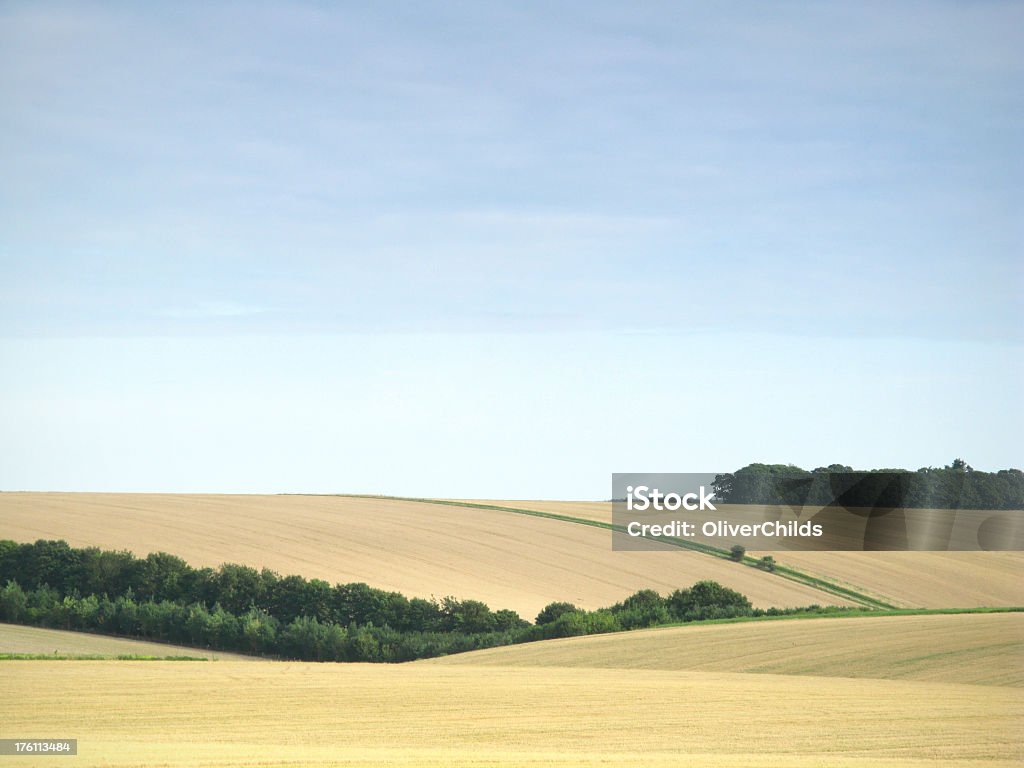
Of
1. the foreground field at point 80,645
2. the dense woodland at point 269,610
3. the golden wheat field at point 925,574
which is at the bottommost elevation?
the foreground field at point 80,645

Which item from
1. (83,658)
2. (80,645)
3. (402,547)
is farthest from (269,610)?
(402,547)

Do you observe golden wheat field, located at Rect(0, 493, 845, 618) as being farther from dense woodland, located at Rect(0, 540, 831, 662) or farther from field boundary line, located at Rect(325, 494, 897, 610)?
dense woodland, located at Rect(0, 540, 831, 662)

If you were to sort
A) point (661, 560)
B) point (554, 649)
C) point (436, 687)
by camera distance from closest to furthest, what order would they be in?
point (436, 687)
point (554, 649)
point (661, 560)

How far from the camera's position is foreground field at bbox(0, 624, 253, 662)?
30.5 metres

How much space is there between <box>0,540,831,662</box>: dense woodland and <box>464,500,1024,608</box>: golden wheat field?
10.4m

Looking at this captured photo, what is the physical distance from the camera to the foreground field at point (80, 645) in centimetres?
Answer: 3053

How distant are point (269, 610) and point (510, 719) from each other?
21.5m

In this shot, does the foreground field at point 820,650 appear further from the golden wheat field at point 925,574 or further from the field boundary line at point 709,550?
the golden wheat field at point 925,574

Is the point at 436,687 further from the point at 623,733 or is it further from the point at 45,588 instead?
the point at 45,588

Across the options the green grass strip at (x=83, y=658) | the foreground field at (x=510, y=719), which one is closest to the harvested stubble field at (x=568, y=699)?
the foreground field at (x=510, y=719)

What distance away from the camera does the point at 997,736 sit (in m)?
15.1

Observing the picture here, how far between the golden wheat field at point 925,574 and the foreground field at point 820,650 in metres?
14.1

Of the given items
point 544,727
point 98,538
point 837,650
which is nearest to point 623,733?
point 544,727

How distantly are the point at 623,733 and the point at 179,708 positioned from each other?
8075 mm
